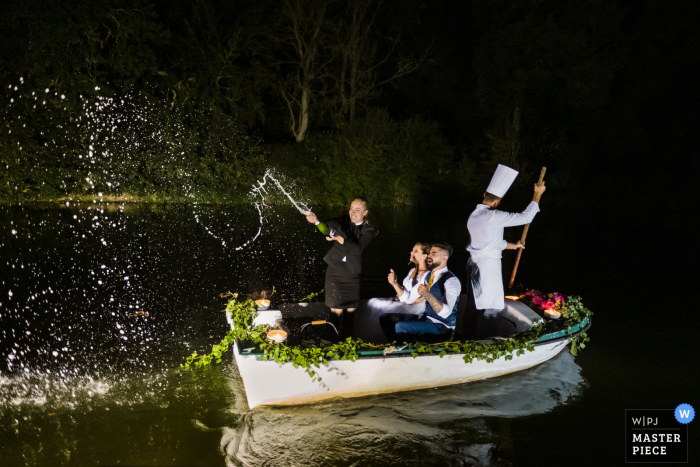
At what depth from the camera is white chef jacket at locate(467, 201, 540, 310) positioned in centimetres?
571

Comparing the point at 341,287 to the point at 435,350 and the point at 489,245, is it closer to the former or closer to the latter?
the point at 435,350

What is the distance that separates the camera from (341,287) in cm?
595

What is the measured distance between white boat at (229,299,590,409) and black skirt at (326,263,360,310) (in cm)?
58

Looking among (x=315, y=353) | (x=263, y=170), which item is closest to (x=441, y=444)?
(x=315, y=353)

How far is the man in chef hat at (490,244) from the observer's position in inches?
Result: 226

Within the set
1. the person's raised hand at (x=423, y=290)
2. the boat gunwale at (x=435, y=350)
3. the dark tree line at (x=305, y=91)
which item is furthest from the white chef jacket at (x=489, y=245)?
the dark tree line at (x=305, y=91)

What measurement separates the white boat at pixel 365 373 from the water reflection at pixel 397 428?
0.13m

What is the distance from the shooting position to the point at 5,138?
20.1 m

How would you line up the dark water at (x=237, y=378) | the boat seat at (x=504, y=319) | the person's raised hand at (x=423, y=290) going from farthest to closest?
the boat seat at (x=504, y=319), the person's raised hand at (x=423, y=290), the dark water at (x=237, y=378)

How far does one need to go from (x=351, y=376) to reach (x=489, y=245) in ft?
6.93

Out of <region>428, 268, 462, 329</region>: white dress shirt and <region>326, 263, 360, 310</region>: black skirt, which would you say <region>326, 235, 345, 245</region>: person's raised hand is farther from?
<region>428, 268, 462, 329</region>: white dress shirt

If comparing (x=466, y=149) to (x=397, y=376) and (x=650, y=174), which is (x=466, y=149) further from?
(x=397, y=376)

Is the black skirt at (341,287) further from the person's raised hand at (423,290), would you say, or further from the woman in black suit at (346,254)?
the person's raised hand at (423,290)

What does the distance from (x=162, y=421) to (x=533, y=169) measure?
22.5m
